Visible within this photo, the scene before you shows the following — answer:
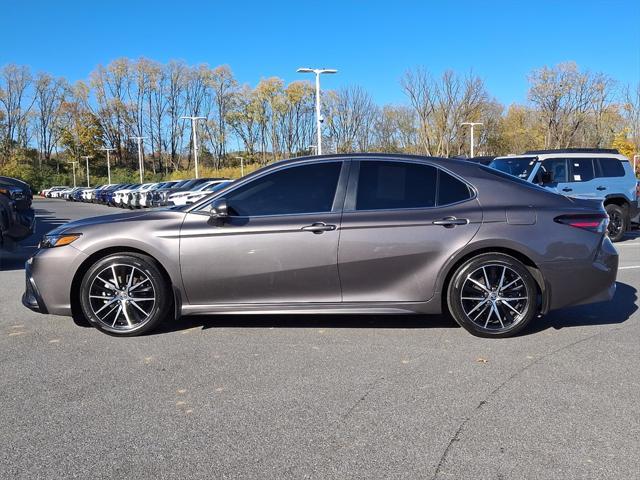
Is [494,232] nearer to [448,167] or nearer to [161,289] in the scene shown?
[448,167]

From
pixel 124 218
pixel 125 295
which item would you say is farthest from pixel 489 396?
pixel 124 218

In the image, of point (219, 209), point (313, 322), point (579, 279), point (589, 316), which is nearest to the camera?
point (219, 209)

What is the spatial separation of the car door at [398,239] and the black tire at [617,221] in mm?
8353

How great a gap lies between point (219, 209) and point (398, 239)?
4.96 ft

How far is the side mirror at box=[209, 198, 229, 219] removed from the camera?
15.5 feet

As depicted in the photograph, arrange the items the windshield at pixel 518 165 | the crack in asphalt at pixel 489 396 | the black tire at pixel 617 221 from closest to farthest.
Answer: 1. the crack in asphalt at pixel 489 396
2. the windshield at pixel 518 165
3. the black tire at pixel 617 221

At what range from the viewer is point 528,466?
278 cm

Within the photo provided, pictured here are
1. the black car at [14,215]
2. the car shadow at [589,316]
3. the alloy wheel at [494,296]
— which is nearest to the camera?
the alloy wheel at [494,296]

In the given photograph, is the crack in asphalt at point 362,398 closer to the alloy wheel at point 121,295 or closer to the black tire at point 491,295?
the black tire at point 491,295

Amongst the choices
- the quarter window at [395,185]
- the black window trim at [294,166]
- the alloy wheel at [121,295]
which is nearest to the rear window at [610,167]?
the quarter window at [395,185]

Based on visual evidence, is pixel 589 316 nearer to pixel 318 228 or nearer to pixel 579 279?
pixel 579 279

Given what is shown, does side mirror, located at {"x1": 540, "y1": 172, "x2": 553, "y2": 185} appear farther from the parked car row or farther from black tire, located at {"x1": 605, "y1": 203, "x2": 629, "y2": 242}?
the parked car row

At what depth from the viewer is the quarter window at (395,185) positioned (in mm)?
4914

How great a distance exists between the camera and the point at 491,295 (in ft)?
15.9
